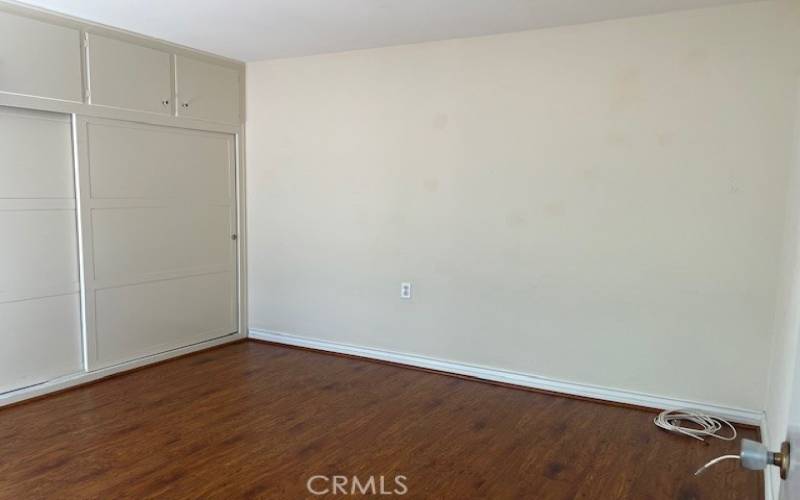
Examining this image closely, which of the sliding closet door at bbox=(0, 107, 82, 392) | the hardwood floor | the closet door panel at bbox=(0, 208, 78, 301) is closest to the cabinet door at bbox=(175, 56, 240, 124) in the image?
the sliding closet door at bbox=(0, 107, 82, 392)

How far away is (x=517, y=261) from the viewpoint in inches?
147

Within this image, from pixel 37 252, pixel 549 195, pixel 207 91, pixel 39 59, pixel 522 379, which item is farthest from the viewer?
pixel 207 91

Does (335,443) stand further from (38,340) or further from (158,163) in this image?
(158,163)

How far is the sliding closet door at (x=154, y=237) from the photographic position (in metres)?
3.72

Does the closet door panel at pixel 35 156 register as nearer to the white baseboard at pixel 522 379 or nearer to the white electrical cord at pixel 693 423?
the white baseboard at pixel 522 379

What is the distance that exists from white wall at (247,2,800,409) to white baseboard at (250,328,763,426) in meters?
0.06

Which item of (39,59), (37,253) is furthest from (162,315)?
(39,59)

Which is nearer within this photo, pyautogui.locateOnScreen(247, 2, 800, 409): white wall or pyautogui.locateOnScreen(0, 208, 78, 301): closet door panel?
pyautogui.locateOnScreen(247, 2, 800, 409): white wall

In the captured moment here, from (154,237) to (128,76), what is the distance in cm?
117

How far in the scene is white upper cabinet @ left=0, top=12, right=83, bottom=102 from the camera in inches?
125

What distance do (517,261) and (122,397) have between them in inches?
108

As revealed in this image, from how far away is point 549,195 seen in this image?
11.8ft

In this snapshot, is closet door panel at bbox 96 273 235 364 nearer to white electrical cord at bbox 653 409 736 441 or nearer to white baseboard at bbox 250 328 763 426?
white baseboard at bbox 250 328 763 426

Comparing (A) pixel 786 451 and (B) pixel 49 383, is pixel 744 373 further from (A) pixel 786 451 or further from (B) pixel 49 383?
(B) pixel 49 383
